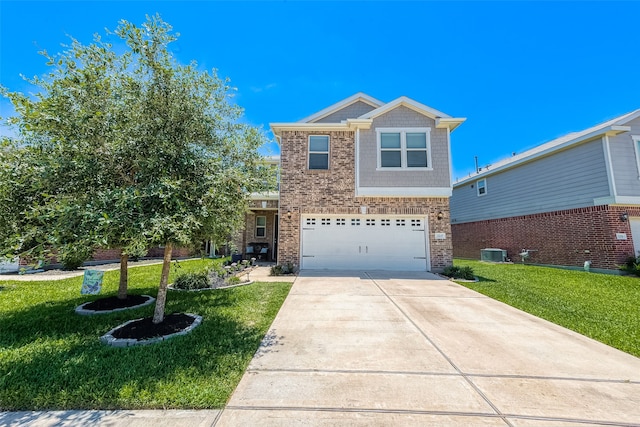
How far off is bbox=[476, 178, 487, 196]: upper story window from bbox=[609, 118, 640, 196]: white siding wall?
20.8ft

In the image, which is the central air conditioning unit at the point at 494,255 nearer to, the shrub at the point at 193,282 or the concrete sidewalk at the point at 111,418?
the shrub at the point at 193,282

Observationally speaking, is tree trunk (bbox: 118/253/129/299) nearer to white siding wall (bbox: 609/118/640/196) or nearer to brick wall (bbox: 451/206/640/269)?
brick wall (bbox: 451/206/640/269)

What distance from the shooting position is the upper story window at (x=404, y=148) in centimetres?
1100

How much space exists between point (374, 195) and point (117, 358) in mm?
9149

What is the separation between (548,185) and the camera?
1305 cm

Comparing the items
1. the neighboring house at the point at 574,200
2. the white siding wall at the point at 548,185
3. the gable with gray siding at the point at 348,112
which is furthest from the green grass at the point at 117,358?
the white siding wall at the point at 548,185

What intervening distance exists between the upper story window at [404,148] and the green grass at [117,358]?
287 inches

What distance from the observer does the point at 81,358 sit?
11.8 feet

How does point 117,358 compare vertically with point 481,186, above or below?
below

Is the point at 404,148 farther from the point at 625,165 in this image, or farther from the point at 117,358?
the point at 117,358

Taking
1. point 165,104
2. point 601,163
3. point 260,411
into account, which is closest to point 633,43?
point 601,163

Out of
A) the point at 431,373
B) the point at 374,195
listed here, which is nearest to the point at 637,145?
the point at 374,195

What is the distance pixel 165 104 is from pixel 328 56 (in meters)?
8.54

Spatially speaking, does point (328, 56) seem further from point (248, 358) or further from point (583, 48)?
point (248, 358)
